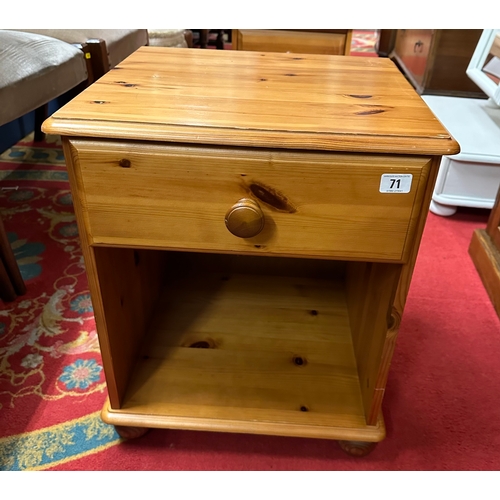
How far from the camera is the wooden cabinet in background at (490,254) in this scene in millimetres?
1001

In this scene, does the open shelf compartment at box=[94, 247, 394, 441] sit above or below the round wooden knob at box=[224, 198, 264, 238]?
below

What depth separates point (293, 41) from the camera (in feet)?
4.43

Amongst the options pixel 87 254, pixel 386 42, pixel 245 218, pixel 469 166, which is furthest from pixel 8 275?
pixel 386 42

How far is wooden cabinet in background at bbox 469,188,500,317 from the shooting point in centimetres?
100

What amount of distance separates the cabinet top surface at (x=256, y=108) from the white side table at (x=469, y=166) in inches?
25.3

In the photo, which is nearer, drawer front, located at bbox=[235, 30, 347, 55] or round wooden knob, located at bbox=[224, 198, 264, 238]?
round wooden knob, located at bbox=[224, 198, 264, 238]

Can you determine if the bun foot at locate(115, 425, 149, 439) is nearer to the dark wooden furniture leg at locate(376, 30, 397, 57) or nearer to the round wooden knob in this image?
the round wooden knob

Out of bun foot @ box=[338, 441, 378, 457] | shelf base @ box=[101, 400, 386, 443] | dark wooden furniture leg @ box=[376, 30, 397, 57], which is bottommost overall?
bun foot @ box=[338, 441, 378, 457]

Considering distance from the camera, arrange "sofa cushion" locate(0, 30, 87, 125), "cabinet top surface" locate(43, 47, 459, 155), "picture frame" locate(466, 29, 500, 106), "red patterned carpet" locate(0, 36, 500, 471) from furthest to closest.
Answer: "picture frame" locate(466, 29, 500, 106) → "sofa cushion" locate(0, 30, 87, 125) → "red patterned carpet" locate(0, 36, 500, 471) → "cabinet top surface" locate(43, 47, 459, 155)

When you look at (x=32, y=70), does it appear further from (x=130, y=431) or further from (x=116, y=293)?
(x=130, y=431)

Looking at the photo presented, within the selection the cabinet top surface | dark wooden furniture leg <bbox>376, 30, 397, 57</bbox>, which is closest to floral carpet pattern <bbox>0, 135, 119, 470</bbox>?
the cabinet top surface

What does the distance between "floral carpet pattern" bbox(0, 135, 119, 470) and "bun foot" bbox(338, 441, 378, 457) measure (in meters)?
0.36

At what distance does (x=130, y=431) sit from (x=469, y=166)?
3.52ft

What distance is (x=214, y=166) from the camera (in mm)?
464
